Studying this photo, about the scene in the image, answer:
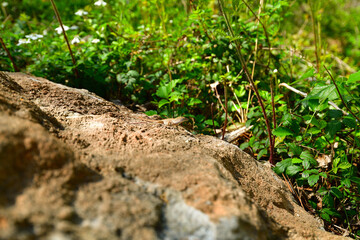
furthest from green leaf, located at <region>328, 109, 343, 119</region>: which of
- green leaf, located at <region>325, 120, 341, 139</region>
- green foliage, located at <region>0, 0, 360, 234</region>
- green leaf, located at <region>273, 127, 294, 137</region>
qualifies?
green leaf, located at <region>273, 127, 294, 137</region>

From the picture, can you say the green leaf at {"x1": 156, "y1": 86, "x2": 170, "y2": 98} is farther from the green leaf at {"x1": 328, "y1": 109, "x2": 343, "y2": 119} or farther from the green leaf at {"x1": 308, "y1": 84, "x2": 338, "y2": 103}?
the green leaf at {"x1": 328, "y1": 109, "x2": 343, "y2": 119}

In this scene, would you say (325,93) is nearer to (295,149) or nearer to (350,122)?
(350,122)

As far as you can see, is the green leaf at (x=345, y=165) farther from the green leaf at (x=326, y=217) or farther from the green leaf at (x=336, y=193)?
the green leaf at (x=326, y=217)

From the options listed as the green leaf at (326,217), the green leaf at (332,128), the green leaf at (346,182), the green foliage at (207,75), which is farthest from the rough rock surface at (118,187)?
the green foliage at (207,75)

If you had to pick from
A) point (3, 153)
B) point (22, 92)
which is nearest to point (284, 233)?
point (3, 153)

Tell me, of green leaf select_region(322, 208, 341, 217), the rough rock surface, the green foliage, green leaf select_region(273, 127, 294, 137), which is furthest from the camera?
the green foliage

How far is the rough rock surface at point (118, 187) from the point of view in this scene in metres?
0.75

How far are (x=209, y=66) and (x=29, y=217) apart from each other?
2386 mm

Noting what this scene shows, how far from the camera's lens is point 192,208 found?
93 centimetres

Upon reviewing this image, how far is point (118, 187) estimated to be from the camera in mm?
943

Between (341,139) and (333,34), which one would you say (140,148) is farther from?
(333,34)

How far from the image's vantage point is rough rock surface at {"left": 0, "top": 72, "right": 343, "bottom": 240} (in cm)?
75

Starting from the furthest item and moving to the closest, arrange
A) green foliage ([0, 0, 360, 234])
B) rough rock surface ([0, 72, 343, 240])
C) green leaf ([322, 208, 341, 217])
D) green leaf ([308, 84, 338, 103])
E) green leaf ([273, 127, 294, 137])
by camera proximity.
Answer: green foliage ([0, 0, 360, 234]), green leaf ([273, 127, 294, 137]), green leaf ([322, 208, 341, 217]), green leaf ([308, 84, 338, 103]), rough rock surface ([0, 72, 343, 240])

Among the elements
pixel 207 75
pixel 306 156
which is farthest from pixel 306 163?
pixel 207 75
